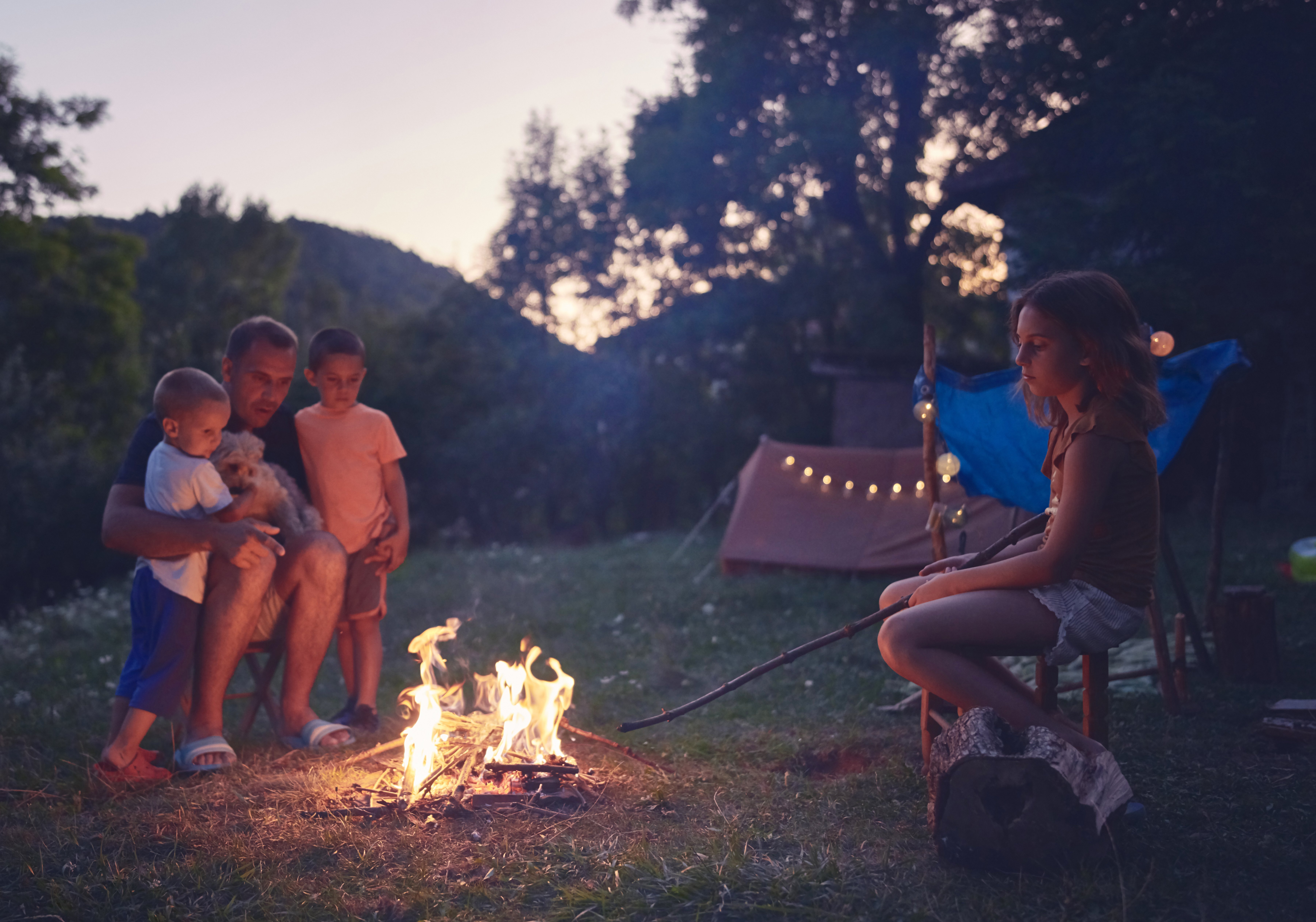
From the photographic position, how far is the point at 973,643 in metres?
2.47

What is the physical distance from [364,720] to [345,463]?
3.57ft

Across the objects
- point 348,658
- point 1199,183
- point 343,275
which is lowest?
point 348,658

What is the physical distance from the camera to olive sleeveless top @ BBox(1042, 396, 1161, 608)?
239cm

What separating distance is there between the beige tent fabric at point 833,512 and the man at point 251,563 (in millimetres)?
5393

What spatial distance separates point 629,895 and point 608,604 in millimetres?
4966

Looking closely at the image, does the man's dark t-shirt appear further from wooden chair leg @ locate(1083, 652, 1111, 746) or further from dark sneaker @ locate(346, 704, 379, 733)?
wooden chair leg @ locate(1083, 652, 1111, 746)

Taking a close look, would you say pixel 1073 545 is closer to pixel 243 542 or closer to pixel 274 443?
pixel 243 542

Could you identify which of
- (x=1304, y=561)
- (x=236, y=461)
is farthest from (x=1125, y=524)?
(x=1304, y=561)

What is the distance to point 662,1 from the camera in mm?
15180

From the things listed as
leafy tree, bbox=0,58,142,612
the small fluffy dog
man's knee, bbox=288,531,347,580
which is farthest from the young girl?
leafy tree, bbox=0,58,142,612

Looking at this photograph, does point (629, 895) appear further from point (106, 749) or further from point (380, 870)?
point (106, 749)

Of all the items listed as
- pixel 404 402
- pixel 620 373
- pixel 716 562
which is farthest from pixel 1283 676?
pixel 404 402

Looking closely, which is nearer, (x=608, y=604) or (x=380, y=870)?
(x=380, y=870)

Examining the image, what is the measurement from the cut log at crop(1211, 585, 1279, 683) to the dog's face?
13.8 ft
